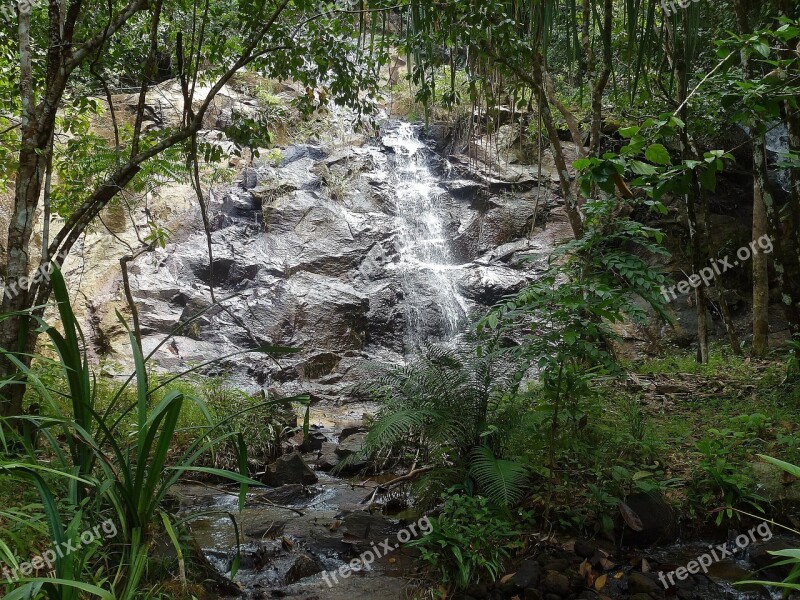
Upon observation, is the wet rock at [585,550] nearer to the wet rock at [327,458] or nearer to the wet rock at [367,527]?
the wet rock at [367,527]

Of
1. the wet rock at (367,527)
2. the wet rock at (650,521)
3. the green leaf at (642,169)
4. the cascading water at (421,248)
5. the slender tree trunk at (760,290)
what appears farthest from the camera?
the cascading water at (421,248)

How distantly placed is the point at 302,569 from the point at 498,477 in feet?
4.52

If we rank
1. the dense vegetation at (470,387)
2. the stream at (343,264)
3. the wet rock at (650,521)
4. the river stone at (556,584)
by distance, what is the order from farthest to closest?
1. the stream at (343,264)
2. the wet rock at (650,521)
3. the river stone at (556,584)
4. the dense vegetation at (470,387)

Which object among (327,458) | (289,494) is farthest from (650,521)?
(327,458)

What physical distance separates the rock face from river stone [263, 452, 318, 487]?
4259 mm

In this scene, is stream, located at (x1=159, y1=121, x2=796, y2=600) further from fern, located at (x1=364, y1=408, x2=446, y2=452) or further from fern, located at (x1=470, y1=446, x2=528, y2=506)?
fern, located at (x1=470, y1=446, x2=528, y2=506)

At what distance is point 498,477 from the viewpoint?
342cm

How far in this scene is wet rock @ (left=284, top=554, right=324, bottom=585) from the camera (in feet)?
11.5

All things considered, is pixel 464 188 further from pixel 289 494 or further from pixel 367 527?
pixel 367 527

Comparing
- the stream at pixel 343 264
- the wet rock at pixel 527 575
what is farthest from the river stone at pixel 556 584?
the stream at pixel 343 264

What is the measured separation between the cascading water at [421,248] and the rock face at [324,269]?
4cm

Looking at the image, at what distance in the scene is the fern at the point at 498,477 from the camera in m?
3.33

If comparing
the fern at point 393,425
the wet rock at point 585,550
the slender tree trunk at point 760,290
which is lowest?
the wet rock at point 585,550

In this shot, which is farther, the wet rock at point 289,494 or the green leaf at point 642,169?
the wet rock at point 289,494
